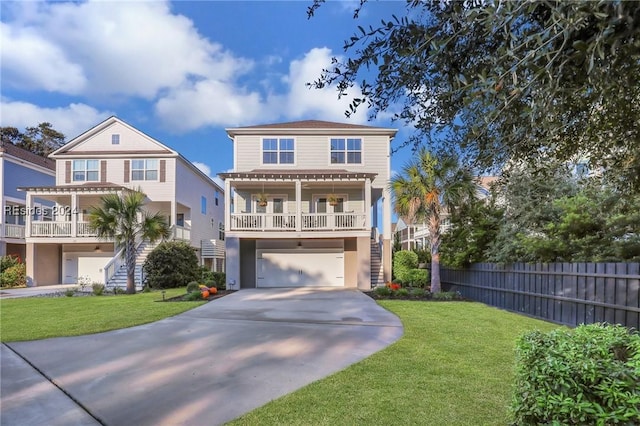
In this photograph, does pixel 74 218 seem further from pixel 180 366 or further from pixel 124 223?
pixel 180 366

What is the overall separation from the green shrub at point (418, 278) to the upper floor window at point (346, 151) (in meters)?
6.16

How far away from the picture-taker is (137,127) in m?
23.0

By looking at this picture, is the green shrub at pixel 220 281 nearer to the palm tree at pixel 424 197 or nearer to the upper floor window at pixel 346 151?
the upper floor window at pixel 346 151

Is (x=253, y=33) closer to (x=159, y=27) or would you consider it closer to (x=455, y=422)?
(x=159, y=27)

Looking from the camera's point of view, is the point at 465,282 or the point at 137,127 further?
the point at 137,127

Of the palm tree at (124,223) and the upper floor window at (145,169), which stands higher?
the upper floor window at (145,169)

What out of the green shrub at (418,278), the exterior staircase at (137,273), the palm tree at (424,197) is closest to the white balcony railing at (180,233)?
the exterior staircase at (137,273)

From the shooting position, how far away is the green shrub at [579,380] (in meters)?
2.30

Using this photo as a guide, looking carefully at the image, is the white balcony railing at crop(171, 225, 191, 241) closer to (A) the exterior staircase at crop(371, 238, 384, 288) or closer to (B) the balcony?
(B) the balcony

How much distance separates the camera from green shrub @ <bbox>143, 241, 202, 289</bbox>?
18922mm

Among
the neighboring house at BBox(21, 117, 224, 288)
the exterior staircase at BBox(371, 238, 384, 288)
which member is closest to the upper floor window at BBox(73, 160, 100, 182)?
the neighboring house at BBox(21, 117, 224, 288)

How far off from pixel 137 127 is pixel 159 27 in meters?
17.8

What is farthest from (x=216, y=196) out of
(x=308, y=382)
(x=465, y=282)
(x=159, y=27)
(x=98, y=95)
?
(x=308, y=382)

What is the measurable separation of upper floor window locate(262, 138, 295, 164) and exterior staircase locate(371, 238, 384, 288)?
19.8 feet
